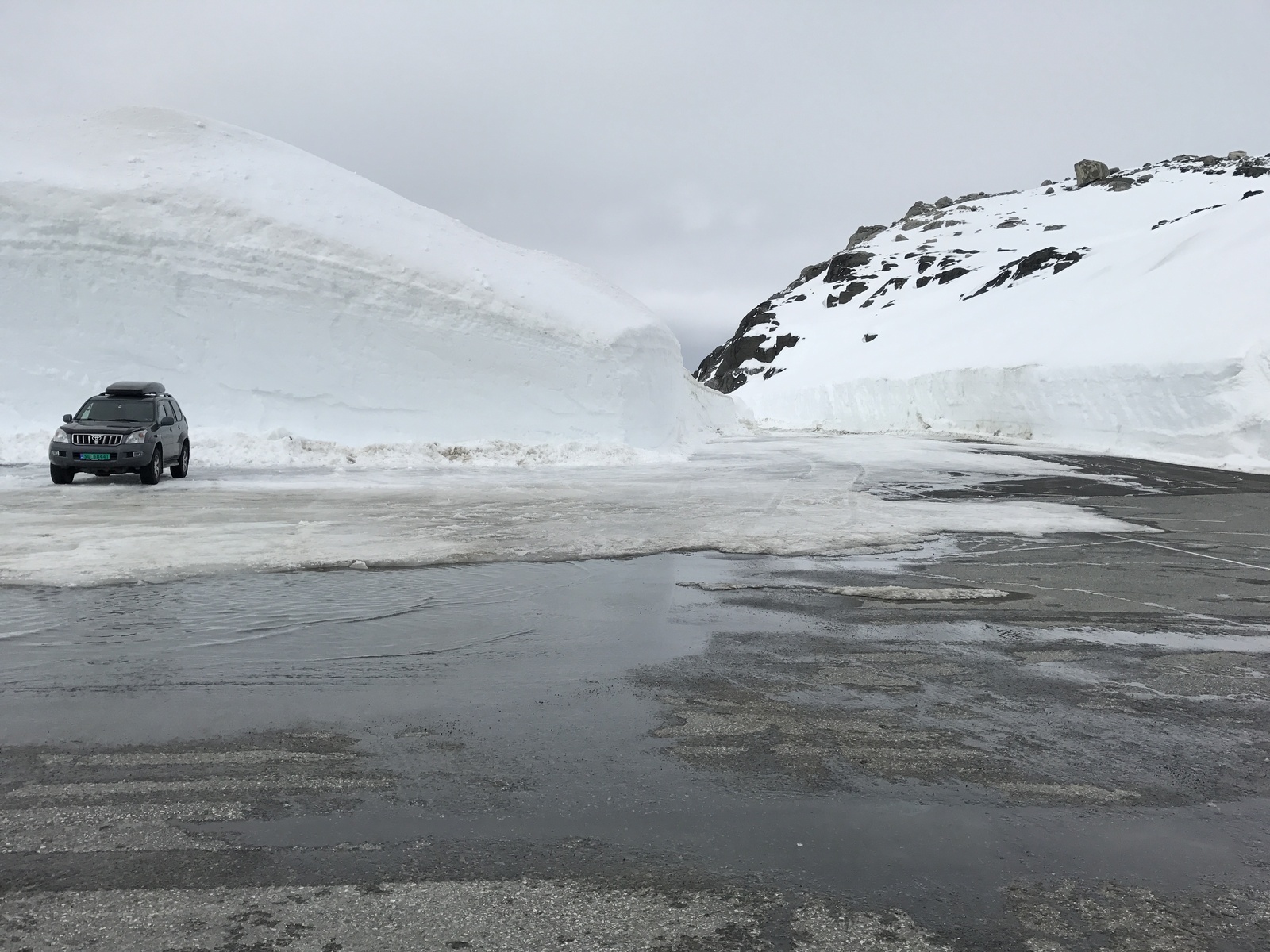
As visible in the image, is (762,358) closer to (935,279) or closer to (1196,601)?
(935,279)

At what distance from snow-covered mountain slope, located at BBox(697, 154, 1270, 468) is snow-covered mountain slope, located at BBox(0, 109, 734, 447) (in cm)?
1907

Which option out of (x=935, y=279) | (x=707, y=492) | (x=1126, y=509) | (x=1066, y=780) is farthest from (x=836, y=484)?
(x=935, y=279)

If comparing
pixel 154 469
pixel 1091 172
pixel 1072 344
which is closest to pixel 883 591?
pixel 154 469

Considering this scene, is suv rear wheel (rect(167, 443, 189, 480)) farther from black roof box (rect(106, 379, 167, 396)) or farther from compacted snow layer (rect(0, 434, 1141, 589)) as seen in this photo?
black roof box (rect(106, 379, 167, 396))

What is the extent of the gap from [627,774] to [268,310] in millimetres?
28494

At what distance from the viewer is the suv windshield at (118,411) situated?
17594mm

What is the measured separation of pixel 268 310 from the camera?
1158 inches

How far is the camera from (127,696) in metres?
4.96

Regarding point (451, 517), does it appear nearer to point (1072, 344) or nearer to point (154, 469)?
point (154, 469)

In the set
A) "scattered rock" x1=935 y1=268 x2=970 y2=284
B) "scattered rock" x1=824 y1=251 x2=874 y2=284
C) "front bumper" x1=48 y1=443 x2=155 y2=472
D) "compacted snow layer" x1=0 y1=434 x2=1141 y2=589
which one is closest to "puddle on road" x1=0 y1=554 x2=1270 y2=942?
"compacted snow layer" x1=0 y1=434 x2=1141 y2=589

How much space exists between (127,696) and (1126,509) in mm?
14953

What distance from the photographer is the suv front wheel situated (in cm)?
1711

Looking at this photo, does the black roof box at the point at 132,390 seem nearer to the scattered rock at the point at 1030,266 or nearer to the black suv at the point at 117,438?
the black suv at the point at 117,438

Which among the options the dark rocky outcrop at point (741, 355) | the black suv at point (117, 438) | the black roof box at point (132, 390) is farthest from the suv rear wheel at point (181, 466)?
the dark rocky outcrop at point (741, 355)
